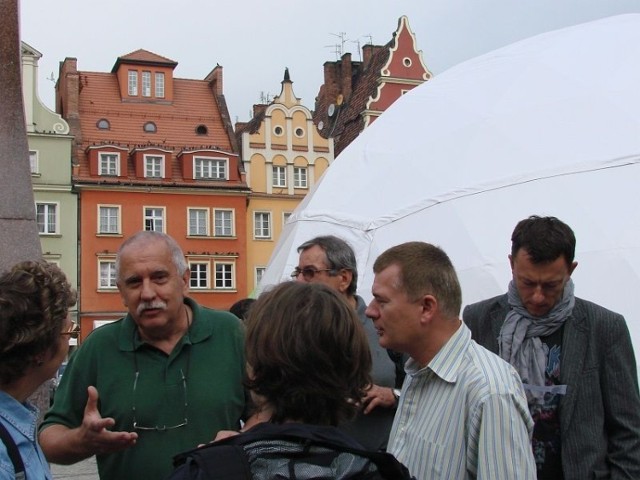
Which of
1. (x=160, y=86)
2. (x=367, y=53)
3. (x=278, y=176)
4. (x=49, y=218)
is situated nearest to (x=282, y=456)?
(x=49, y=218)

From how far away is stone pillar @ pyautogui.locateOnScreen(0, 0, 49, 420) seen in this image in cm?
556

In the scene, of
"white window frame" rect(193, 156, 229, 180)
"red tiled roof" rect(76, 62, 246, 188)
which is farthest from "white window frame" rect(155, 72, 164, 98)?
"white window frame" rect(193, 156, 229, 180)

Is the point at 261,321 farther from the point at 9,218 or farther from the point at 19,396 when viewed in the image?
the point at 9,218

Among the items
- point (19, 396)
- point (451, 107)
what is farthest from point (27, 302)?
point (451, 107)

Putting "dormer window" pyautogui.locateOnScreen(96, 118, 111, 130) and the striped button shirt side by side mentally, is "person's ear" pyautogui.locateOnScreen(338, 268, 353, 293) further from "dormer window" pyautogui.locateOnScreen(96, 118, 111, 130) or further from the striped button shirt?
"dormer window" pyautogui.locateOnScreen(96, 118, 111, 130)

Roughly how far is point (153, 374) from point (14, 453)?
45.0 inches

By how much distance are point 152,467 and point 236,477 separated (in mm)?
1501

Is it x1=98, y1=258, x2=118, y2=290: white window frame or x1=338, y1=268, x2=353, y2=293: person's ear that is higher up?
x1=338, y1=268, x2=353, y2=293: person's ear

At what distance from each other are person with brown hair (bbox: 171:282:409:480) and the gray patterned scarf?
1317 millimetres

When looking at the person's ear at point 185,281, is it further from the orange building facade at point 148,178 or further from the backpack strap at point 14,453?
the orange building facade at point 148,178

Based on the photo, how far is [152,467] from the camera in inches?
127

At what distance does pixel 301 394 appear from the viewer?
6.65ft

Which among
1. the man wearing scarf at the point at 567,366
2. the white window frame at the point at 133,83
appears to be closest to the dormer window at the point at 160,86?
the white window frame at the point at 133,83

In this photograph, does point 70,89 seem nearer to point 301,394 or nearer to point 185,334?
point 185,334
